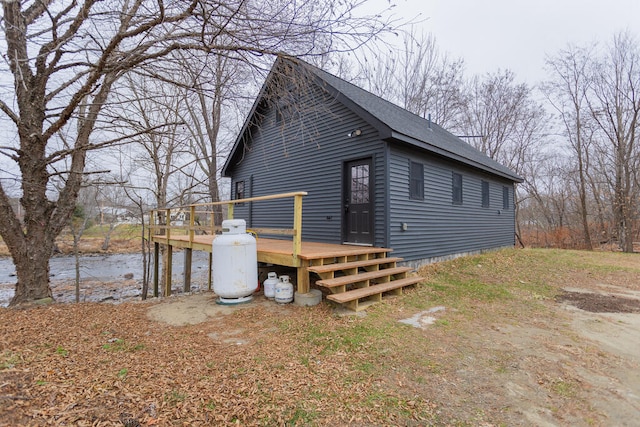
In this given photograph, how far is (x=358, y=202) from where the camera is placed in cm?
680

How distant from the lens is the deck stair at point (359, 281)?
4.25m

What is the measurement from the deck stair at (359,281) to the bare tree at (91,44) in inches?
117

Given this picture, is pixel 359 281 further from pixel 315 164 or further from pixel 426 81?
pixel 426 81

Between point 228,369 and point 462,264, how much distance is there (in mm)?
6839

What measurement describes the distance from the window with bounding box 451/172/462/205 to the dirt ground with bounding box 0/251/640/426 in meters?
4.30

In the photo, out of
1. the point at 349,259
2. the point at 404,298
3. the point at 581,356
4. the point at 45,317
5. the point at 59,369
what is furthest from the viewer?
the point at 349,259

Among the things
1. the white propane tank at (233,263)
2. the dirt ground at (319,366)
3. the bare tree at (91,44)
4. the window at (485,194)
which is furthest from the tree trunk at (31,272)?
the window at (485,194)

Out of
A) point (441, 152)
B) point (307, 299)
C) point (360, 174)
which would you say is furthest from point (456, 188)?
point (307, 299)

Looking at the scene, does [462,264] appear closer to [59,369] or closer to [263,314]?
[263,314]

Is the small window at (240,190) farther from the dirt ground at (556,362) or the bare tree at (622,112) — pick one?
the bare tree at (622,112)

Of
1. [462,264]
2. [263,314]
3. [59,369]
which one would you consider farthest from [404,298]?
[59,369]

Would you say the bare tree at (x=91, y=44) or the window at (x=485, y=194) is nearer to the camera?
the bare tree at (x=91, y=44)

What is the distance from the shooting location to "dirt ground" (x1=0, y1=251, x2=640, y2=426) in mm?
2021

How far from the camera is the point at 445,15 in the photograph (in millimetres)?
4391
